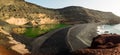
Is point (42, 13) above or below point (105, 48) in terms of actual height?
below

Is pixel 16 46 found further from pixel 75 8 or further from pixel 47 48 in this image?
pixel 75 8

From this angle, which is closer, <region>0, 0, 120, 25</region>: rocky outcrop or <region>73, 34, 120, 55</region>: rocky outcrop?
<region>73, 34, 120, 55</region>: rocky outcrop

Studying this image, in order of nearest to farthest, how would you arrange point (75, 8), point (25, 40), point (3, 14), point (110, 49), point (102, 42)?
point (110, 49)
point (102, 42)
point (25, 40)
point (3, 14)
point (75, 8)

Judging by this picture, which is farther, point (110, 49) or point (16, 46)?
point (16, 46)

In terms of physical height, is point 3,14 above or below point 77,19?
above

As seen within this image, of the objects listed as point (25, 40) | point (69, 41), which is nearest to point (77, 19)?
point (25, 40)

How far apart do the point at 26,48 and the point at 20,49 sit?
1.04 metres

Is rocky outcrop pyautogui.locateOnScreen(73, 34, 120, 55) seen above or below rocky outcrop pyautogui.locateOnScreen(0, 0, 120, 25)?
above

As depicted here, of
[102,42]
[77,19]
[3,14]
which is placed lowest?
[77,19]

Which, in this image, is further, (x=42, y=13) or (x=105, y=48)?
(x=42, y=13)

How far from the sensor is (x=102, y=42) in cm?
2439

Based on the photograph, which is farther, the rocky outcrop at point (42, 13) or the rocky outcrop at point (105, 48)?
the rocky outcrop at point (42, 13)

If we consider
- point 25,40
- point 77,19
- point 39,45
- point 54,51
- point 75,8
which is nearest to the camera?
point 54,51

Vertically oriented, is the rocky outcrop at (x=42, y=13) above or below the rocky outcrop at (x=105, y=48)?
below
